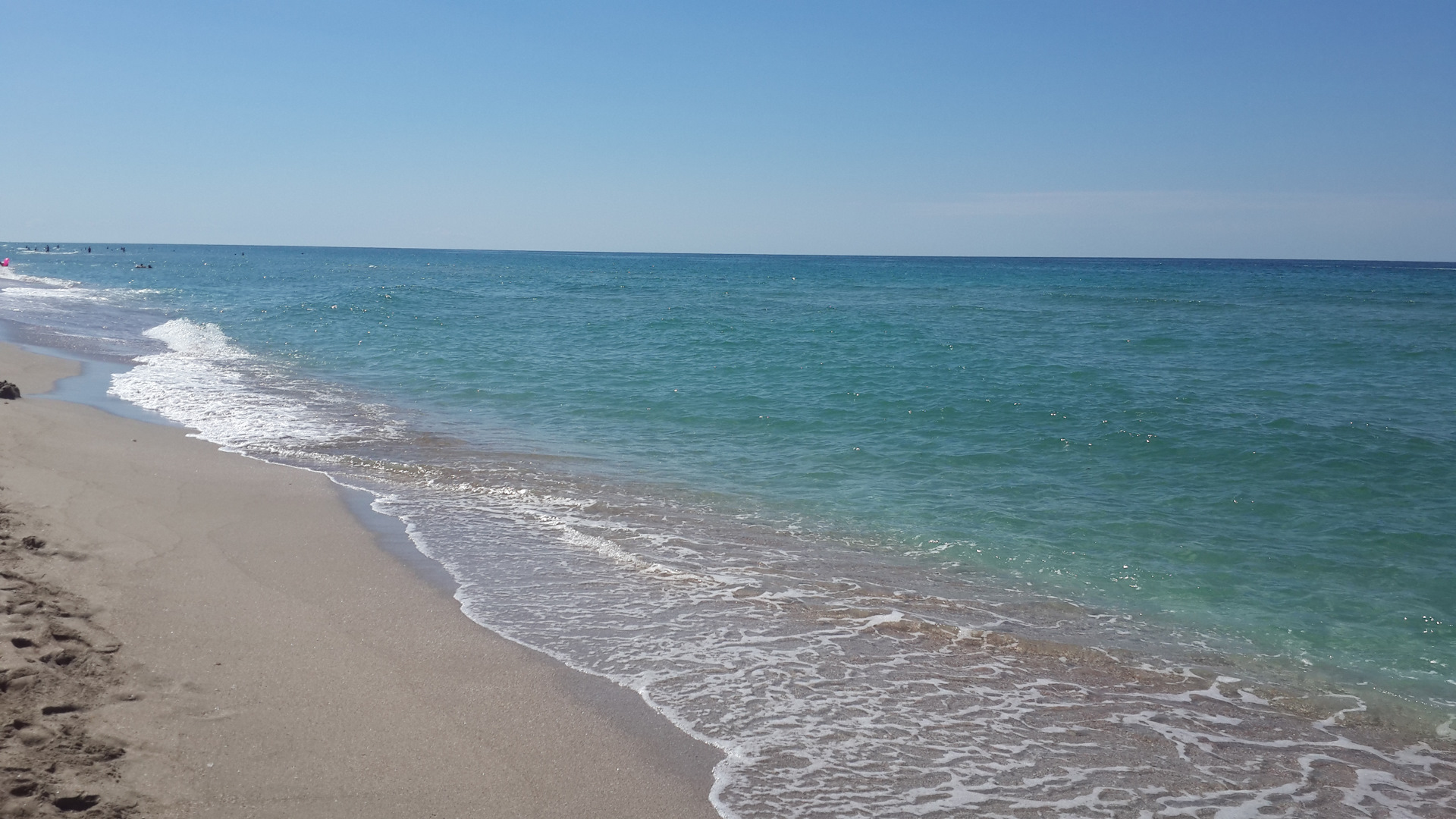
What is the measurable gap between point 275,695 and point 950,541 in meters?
6.15

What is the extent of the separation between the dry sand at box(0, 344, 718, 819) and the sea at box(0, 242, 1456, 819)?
1.50ft

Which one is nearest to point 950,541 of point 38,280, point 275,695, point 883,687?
point 883,687

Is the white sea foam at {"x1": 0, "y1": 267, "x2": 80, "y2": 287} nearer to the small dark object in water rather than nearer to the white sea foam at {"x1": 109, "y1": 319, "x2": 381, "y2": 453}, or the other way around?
the white sea foam at {"x1": 109, "y1": 319, "x2": 381, "y2": 453}

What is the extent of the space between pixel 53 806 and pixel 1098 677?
5.85 m

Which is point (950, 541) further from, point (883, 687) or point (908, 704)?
point (908, 704)

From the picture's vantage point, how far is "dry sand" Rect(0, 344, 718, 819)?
405 centimetres

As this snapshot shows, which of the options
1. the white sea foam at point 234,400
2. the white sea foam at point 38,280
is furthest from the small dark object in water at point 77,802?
the white sea foam at point 38,280

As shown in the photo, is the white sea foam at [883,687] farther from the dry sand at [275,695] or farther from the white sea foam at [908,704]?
the dry sand at [275,695]

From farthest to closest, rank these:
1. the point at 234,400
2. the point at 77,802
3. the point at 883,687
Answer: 1. the point at 234,400
2. the point at 883,687
3. the point at 77,802

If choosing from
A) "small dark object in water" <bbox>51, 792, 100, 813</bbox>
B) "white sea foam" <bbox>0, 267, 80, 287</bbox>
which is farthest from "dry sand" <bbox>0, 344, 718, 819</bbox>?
"white sea foam" <bbox>0, 267, 80, 287</bbox>

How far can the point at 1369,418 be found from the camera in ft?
45.6

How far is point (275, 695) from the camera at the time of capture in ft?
16.3

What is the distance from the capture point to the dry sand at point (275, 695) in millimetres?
4051

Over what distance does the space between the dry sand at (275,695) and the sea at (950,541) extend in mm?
456
